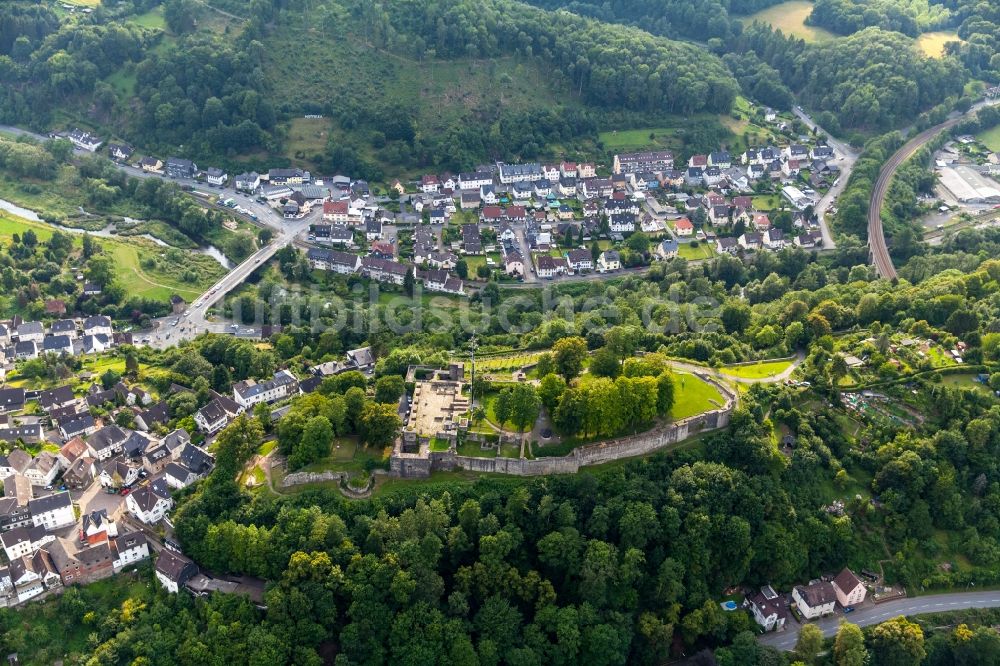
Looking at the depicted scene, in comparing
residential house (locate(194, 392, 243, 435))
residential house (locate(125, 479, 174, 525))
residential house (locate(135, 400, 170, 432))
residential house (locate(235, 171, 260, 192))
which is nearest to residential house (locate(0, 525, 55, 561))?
residential house (locate(125, 479, 174, 525))

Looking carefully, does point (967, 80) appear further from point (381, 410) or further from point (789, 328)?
point (381, 410)

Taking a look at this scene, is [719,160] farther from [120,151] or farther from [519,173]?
[120,151]

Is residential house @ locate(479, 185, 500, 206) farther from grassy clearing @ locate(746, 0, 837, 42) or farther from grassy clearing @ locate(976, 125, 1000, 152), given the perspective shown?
grassy clearing @ locate(976, 125, 1000, 152)

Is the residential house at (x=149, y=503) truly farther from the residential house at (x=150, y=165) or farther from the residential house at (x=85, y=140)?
the residential house at (x=85, y=140)

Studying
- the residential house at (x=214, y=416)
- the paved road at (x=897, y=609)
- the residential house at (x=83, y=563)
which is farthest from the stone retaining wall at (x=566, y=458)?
the residential house at (x=83, y=563)

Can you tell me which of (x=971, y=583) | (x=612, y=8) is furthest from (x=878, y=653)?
(x=612, y=8)

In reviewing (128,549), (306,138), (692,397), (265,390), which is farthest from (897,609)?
(306,138)
